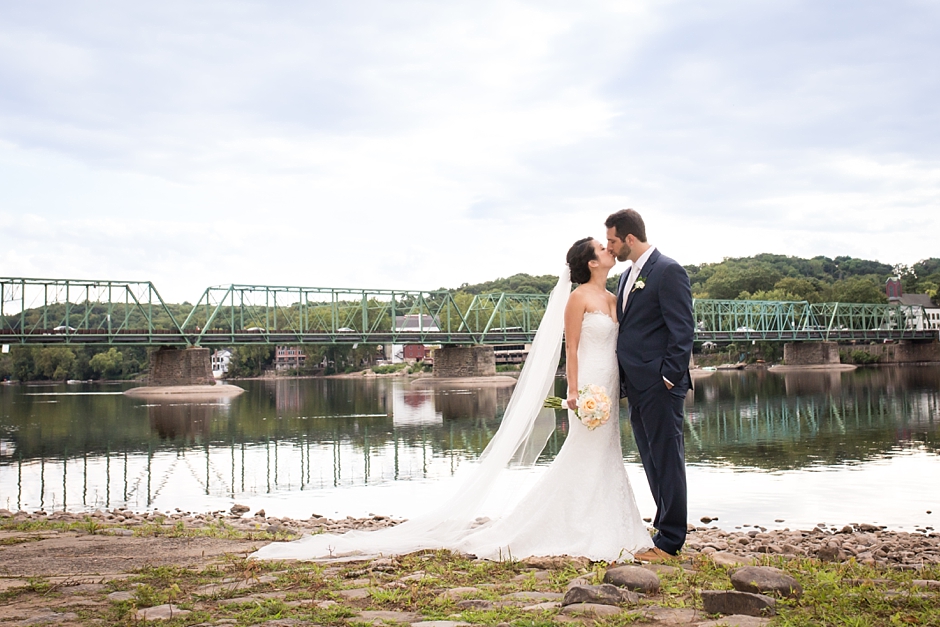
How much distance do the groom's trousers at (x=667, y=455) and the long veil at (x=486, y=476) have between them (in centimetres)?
119

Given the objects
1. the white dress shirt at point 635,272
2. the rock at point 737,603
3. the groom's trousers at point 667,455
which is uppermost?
the white dress shirt at point 635,272

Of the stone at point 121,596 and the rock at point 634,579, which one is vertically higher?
the rock at point 634,579

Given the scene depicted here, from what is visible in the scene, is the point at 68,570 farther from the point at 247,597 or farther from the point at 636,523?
the point at 636,523

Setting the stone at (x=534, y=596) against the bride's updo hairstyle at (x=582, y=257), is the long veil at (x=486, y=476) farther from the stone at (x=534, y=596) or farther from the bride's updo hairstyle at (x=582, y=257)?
the stone at (x=534, y=596)

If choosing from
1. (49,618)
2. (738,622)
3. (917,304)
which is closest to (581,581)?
(738,622)

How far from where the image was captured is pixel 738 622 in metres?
4.00

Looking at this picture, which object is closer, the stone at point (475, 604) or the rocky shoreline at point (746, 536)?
the stone at point (475, 604)

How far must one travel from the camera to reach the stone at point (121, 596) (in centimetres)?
488

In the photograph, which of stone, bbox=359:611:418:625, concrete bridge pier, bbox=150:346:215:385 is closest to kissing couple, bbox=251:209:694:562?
stone, bbox=359:611:418:625

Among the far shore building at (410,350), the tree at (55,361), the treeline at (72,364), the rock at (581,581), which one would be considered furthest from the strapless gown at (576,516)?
the tree at (55,361)

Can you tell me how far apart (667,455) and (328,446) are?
18.8 metres

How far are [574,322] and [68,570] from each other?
163 inches

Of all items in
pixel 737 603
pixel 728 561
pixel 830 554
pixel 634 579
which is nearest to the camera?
pixel 737 603

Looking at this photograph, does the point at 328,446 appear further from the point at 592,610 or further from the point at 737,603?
the point at 737,603
